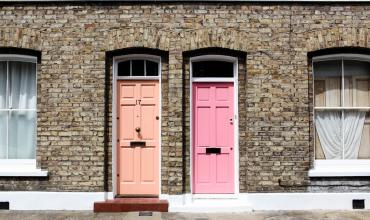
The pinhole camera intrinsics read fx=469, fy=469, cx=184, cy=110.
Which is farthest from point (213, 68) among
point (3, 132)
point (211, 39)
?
point (3, 132)

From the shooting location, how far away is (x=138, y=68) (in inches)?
389

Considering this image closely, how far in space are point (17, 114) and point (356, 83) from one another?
23.7 feet

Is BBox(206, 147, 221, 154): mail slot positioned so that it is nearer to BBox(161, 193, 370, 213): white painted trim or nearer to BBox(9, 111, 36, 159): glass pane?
BBox(161, 193, 370, 213): white painted trim

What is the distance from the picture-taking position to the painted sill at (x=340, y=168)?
9.49 metres

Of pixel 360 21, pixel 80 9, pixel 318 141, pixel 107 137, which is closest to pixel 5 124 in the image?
pixel 107 137

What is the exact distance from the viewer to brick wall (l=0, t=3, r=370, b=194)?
949cm

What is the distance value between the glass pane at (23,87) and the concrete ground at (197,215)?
2.26 meters

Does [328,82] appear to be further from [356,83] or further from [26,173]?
[26,173]

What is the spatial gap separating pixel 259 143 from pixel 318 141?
4.49 ft

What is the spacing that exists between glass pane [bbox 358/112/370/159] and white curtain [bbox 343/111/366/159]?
7 centimetres

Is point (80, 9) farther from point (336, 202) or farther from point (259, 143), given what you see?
point (336, 202)

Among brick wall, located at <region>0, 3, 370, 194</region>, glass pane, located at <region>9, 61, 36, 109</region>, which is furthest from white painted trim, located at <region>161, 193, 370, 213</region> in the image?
glass pane, located at <region>9, 61, 36, 109</region>

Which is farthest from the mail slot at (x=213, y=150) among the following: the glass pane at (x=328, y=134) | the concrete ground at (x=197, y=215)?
the glass pane at (x=328, y=134)

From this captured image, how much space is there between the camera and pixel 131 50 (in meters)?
9.66
